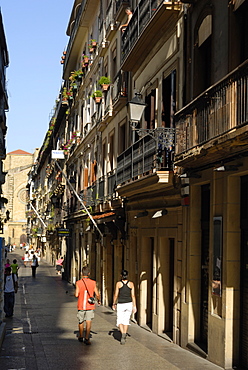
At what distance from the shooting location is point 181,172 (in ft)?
47.1

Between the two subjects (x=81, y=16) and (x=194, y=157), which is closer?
(x=194, y=157)

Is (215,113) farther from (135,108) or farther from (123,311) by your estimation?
(123,311)

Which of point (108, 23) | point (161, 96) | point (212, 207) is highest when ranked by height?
point (108, 23)

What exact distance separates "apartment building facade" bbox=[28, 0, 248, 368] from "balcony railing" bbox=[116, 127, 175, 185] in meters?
0.03

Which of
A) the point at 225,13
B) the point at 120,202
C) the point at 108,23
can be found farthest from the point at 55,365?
the point at 108,23

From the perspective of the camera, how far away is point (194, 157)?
1205 cm

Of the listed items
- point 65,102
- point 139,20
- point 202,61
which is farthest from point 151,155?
point 65,102

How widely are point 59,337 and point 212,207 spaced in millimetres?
5226

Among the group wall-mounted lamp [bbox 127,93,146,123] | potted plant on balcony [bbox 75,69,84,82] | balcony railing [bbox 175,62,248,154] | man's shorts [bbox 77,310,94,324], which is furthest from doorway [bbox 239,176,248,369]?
potted plant on balcony [bbox 75,69,84,82]

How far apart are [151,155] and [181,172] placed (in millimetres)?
1421

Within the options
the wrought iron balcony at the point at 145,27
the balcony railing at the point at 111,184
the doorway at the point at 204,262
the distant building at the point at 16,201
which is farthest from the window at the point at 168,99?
the distant building at the point at 16,201

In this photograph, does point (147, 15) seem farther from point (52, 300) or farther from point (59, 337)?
point (52, 300)

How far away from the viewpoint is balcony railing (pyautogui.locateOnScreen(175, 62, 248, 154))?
10.1m

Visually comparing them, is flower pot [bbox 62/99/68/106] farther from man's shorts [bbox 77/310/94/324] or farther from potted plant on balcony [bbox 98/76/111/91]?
man's shorts [bbox 77/310/94/324]
